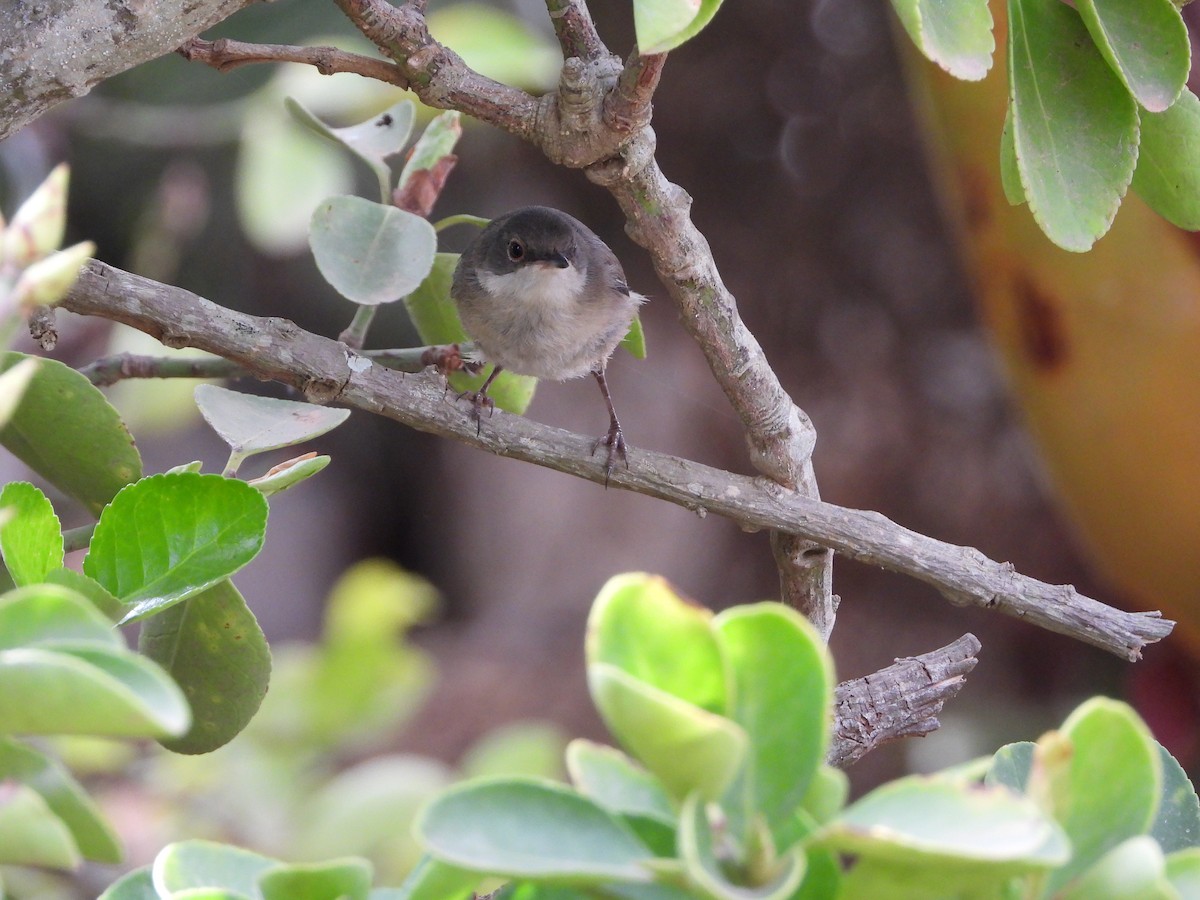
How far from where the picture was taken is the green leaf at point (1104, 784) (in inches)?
26.7

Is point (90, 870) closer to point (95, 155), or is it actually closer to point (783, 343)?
point (95, 155)

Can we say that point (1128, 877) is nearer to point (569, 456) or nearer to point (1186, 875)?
point (1186, 875)

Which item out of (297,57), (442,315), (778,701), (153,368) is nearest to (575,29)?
(297,57)

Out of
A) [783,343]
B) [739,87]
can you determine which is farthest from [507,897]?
[739,87]

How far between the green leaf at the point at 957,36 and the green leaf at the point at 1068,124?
121 mm

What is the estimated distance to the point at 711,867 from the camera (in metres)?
0.60

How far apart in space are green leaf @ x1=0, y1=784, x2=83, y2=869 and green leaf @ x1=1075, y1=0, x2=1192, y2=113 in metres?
1.06

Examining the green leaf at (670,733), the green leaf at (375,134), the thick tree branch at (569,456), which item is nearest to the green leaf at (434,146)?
the green leaf at (375,134)

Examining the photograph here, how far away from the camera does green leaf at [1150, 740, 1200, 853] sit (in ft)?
3.04

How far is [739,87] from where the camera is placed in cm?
423

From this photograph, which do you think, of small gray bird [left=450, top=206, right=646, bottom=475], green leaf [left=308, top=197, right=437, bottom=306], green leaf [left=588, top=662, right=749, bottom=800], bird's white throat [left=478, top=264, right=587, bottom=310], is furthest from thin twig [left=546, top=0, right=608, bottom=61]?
bird's white throat [left=478, top=264, right=587, bottom=310]

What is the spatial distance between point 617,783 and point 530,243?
2.22 meters

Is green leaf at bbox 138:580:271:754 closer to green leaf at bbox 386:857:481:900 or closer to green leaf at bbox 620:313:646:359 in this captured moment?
green leaf at bbox 386:857:481:900

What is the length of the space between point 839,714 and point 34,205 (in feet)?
3.59
